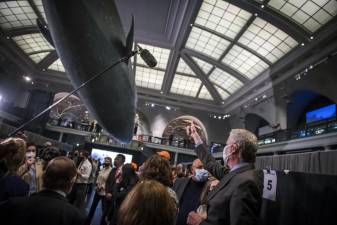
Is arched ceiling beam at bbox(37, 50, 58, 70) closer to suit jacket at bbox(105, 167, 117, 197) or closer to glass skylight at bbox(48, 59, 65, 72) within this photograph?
glass skylight at bbox(48, 59, 65, 72)

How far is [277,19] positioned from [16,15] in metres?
18.1

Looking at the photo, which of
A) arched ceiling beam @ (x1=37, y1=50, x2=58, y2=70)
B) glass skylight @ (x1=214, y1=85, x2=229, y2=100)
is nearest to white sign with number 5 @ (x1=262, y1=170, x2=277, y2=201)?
glass skylight @ (x1=214, y1=85, x2=229, y2=100)

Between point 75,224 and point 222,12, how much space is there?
53.6ft

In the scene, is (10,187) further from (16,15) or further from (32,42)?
(32,42)

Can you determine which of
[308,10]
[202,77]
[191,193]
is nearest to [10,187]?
[191,193]

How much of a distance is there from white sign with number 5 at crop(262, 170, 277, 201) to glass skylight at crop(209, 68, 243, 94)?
63.4 feet

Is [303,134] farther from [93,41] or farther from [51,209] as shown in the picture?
[51,209]

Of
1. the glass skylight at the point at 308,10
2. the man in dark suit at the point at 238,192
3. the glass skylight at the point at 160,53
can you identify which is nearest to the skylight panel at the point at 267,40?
the glass skylight at the point at 308,10

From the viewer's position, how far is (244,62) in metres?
18.8

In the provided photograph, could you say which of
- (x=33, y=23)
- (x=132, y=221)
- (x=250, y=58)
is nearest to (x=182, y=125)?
(x=250, y=58)

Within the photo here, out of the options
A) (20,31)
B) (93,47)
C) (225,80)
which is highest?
(20,31)

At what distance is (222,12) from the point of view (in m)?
15.7

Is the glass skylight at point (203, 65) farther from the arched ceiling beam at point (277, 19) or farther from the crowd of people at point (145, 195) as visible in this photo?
the crowd of people at point (145, 195)

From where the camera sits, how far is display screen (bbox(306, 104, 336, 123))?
49.7 feet
